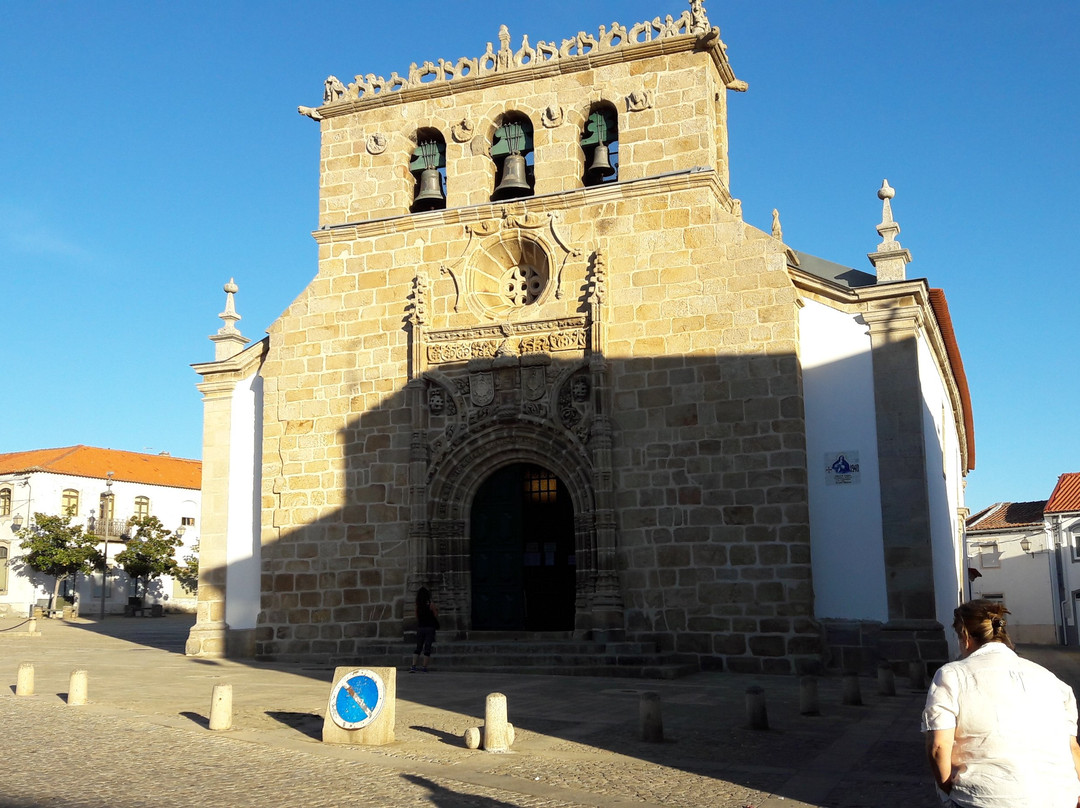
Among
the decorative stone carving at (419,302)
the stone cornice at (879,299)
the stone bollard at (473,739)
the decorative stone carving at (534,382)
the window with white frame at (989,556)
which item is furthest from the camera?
the window with white frame at (989,556)

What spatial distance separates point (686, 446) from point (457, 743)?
307 inches

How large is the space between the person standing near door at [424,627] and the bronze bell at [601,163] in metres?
7.39

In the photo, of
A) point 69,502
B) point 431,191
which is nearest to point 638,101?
point 431,191

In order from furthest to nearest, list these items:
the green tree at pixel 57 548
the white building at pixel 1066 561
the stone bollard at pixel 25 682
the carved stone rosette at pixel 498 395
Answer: the green tree at pixel 57 548 < the white building at pixel 1066 561 < the carved stone rosette at pixel 498 395 < the stone bollard at pixel 25 682

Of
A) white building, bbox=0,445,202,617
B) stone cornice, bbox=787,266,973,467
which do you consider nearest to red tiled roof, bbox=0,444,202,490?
white building, bbox=0,445,202,617

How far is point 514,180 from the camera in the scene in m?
17.6

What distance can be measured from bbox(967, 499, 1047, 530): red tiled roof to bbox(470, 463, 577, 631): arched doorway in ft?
105

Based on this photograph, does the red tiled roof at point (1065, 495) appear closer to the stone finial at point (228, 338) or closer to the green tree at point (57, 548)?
the stone finial at point (228, 338)

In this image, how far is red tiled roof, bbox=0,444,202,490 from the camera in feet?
167

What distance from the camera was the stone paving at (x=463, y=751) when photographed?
692 centimetres

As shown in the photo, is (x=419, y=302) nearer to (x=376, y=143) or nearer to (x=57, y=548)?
(x=376, y=143)

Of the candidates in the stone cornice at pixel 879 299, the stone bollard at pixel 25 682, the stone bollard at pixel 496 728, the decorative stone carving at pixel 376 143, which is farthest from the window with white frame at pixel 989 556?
the stone bollard at pixel 25 682

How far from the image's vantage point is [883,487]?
15000 millimetres

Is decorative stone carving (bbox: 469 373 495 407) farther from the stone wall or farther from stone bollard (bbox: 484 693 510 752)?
stone bollard (bbox: 484 693 510 752)
